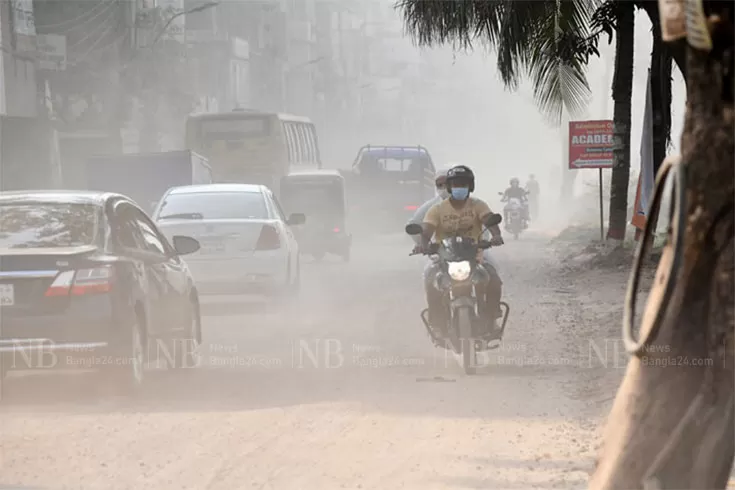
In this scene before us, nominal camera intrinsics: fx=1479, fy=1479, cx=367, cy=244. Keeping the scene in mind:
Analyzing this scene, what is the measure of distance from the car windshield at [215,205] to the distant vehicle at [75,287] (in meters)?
6.15

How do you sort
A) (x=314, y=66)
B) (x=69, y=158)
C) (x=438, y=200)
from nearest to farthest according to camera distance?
(x=438, y=200) < (x=69, y=158) < (x=314, y=66)

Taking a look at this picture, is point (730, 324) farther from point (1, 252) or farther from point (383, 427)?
point (1, 252)

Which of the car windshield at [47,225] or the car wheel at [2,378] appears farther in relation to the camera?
the car windshield at [47,225]

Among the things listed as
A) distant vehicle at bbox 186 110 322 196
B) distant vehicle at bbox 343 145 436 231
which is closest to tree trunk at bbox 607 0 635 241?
distant vehicle at bbox 186 110 322 196

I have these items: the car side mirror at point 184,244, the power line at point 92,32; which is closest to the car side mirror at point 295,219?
the car side mirror at point 184,244

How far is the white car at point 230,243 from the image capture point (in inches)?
690

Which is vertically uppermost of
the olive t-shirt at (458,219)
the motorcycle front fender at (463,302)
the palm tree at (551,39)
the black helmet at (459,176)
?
the palm tree at (551,39)

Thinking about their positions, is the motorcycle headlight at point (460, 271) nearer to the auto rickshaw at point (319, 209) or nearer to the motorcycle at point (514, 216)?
the auto rickshaw at point (319, 209)

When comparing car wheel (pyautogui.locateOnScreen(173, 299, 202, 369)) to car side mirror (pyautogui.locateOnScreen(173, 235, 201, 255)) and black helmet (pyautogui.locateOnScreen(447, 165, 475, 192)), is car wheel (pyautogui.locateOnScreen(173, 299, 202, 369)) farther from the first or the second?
black helmet (pyautogui.locateOnScreen(447, 165, 475, 192))

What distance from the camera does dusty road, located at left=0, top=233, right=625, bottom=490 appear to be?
7.77m

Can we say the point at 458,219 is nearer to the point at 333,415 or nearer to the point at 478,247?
the point at 478,247

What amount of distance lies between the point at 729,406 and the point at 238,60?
73.9m

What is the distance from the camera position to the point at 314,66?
335 feet

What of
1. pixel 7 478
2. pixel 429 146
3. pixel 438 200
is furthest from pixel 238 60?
pixel 7 478
